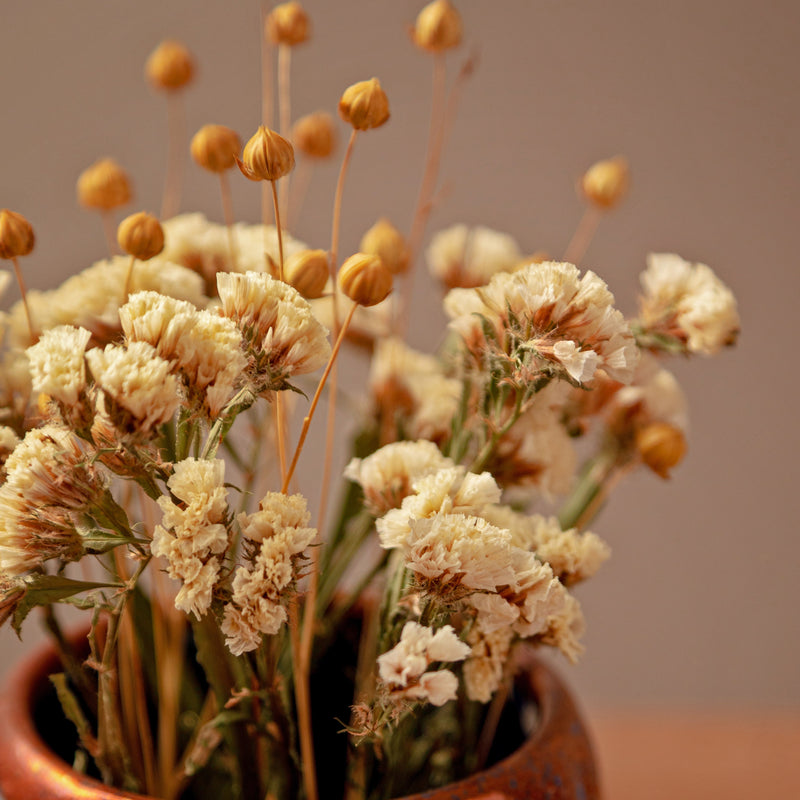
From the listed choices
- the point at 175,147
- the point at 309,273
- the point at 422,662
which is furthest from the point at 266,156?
the point at 175,147

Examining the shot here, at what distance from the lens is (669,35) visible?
66 cm

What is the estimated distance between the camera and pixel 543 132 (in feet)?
2.24

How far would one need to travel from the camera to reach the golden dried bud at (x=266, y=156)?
23 cm

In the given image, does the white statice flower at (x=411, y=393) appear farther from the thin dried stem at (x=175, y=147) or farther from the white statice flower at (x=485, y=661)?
the thin dried stem at (x=175, y=147)

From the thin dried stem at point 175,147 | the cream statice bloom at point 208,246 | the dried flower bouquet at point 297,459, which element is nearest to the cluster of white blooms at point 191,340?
the dried flower bouquet at point 297,459

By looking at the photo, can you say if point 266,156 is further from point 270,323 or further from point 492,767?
point 492,767

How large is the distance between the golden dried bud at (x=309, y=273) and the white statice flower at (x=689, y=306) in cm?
12

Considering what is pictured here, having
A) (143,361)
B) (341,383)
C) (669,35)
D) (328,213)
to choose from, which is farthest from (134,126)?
(143,361)

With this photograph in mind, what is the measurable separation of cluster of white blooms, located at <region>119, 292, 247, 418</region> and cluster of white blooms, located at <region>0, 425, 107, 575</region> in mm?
33

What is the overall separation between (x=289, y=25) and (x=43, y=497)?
183 mm

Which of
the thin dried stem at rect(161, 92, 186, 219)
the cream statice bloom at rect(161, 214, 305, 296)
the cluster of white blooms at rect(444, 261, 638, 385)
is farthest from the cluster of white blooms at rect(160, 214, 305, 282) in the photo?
the thin dried stem at rect(161, 92, 186, 219)

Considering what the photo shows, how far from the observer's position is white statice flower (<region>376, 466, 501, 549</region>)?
225 millimetres

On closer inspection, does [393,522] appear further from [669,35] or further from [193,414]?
[669,35]

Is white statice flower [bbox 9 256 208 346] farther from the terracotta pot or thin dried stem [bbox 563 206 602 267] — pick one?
thin dried stem [bbox 563 206 602 267]
